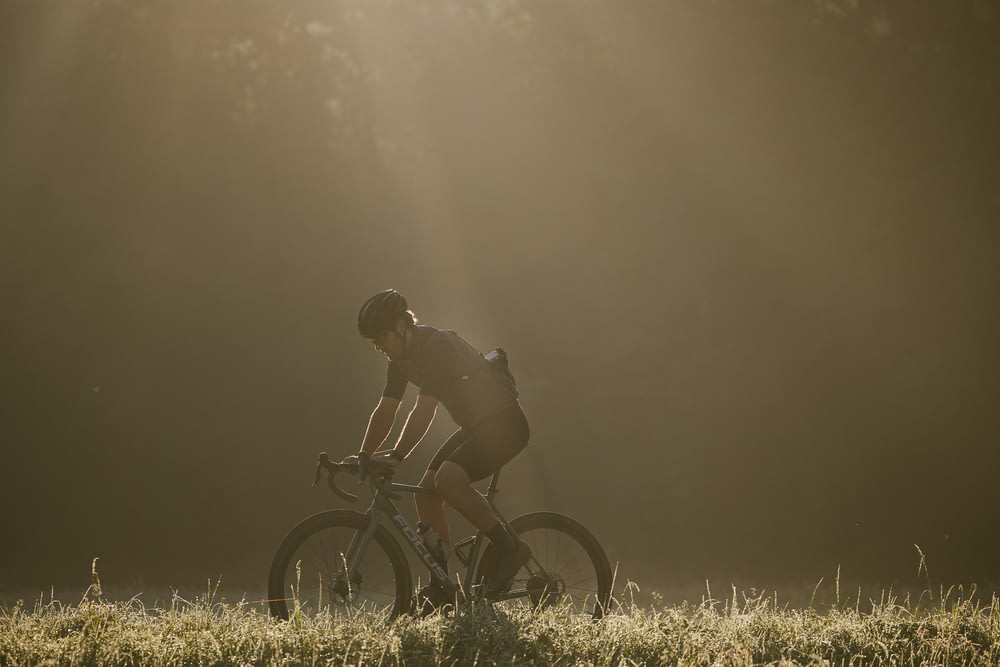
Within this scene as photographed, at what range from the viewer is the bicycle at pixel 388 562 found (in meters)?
5.05

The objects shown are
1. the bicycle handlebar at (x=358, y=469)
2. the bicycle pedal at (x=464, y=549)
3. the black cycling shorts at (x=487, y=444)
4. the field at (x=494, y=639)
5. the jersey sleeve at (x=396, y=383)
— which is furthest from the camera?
the bicycle pedal at (x=464, y=549)

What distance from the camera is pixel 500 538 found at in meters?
5.28

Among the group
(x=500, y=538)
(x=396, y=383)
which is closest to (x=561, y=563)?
(x=500, y=538)

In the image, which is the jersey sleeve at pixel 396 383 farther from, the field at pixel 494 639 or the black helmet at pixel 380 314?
the field at pixel 494 639

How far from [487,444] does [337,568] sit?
3.33ft

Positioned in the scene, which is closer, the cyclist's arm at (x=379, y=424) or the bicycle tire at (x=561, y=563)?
the cyclist's arm at (x=379, y=424)

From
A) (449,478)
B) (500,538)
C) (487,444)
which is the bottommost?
(500,538)

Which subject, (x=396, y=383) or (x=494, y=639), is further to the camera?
(x=396, y=383)

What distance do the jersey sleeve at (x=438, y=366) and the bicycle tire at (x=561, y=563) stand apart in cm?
91

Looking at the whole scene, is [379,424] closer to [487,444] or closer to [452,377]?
[452,377]

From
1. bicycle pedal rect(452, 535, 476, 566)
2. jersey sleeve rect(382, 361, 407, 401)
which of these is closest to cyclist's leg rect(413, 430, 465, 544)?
bicycle pedal rect(452, 535, 476, 566)

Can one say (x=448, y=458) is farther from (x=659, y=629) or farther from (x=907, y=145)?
(x=907, y=145)

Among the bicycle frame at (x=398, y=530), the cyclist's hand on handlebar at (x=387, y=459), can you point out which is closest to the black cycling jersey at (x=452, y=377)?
the cyclist's hand on handlebar at (x=387, y=459)

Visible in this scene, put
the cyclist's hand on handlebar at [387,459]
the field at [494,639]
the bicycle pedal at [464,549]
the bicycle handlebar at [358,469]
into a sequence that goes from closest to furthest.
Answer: the field at [494,639] → the bicycle handlebar at [358,469] → the cyclist's hand on handlebar at [387,459] → the bicycle pedal at [464,549]
